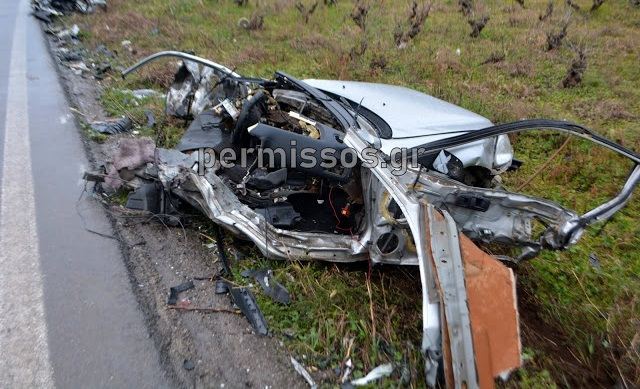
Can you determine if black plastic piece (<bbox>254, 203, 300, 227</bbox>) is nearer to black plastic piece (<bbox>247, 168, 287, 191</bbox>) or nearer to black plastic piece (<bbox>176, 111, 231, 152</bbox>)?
black plastic piece (<bbox>247, 168, 287, 191</bbox>)

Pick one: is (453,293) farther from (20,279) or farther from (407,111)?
(20,279)

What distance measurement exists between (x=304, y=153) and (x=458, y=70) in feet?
16.7

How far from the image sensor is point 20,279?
2832mm

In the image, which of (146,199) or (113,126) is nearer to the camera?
(146,199)

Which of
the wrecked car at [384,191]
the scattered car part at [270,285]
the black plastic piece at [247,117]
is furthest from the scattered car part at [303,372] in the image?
the black plastic piece at [247,117]

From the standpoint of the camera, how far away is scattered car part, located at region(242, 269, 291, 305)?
2873mm

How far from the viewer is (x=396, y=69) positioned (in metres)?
7.44

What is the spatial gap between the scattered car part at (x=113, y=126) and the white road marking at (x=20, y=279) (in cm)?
65

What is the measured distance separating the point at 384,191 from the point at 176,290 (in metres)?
1.42

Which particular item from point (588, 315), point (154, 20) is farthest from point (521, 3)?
point (588, 315)

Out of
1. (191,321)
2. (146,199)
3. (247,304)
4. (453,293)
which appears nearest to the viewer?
(453,293)

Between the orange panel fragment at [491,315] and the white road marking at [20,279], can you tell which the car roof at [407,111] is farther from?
the white road marking at [20,279]

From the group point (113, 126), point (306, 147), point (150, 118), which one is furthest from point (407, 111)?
point (113, 126)

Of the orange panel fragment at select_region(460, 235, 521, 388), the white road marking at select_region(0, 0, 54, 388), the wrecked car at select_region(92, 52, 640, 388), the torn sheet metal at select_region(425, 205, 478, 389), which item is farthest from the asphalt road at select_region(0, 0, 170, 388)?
the orange panel fragment at select_region(460, 235, 521, 388)
